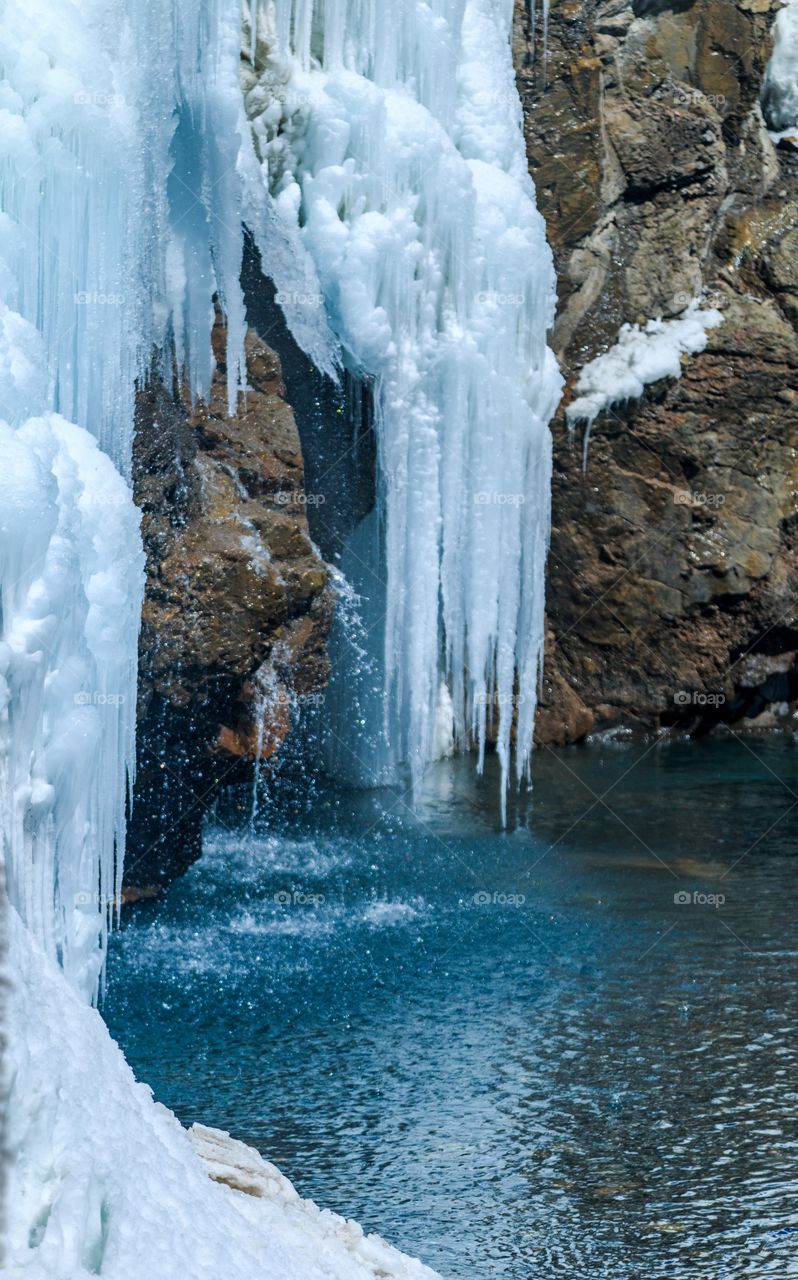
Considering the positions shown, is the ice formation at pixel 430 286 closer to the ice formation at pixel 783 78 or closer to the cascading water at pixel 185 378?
the cascading water at pixel 185 378

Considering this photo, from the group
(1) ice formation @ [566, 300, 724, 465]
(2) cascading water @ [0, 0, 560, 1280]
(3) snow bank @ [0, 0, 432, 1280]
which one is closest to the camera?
(3) snow bank @ [0, 0, 432, 1280]

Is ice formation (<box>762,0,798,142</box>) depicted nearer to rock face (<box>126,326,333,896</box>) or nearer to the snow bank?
the snow bank

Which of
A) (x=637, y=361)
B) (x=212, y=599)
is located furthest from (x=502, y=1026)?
(x=637, y=361)

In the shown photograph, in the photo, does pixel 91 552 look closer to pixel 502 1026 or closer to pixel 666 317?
pixel 502 1026

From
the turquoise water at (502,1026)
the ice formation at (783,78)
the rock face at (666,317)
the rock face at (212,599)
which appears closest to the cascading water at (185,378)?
the rock face at (212,599)

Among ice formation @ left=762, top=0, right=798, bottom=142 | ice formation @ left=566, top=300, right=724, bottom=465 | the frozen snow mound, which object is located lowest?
the frozen snow mound

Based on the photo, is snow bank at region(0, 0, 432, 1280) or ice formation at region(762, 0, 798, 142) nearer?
snow bank at region(0, 0, 432, 1280)

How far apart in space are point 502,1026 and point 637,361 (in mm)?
9360

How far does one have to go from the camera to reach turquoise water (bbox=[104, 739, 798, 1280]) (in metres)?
5.64

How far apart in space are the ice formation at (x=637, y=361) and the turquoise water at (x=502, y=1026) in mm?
4821

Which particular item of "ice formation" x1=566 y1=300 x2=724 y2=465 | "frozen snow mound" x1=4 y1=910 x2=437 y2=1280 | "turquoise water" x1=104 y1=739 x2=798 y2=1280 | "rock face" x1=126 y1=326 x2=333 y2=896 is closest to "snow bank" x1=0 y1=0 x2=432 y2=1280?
"frozen snow mound" x1=4 y1=910 x2=437 y2=1280

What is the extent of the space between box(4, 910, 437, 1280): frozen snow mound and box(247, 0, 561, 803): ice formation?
7.26m

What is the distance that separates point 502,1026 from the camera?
301 inches

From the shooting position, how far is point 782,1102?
6.60 metres
